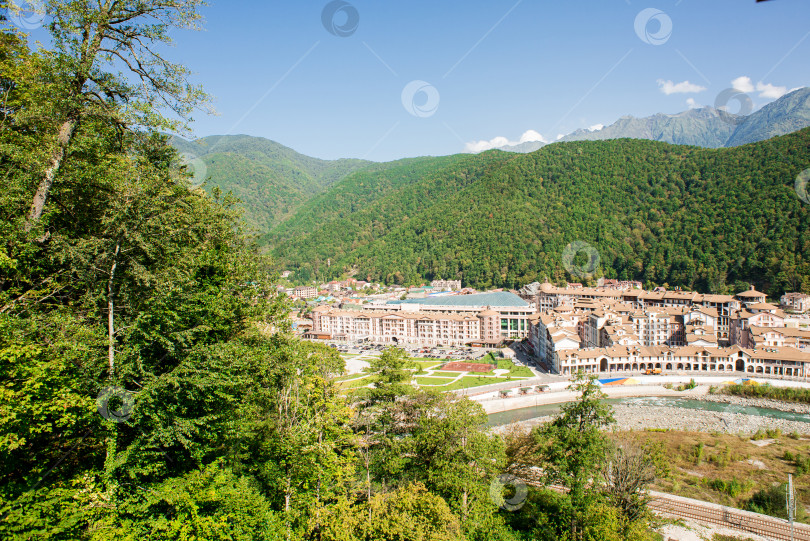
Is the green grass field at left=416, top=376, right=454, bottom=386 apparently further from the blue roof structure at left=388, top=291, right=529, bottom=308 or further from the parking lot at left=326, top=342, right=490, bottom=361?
the blue roof structure at left=388, top=291, right=529, bottom=308

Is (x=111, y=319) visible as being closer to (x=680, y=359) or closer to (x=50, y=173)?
(x=50, y=173)

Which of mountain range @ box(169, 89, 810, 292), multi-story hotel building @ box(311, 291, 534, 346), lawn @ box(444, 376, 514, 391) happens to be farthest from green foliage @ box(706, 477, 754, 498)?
mountain range @ box(169, 89, 810, 292)

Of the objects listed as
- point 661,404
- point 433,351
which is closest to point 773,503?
point 661,404

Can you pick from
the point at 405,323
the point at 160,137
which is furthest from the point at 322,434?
the point at 405,323

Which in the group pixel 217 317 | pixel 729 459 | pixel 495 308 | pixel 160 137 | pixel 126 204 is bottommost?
pixel 729 459

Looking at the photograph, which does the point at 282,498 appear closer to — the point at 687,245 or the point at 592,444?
the point at 592,444

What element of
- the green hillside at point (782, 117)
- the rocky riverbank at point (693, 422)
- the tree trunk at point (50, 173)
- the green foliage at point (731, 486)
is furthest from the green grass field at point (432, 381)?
the green hillside at point (782, 117)
